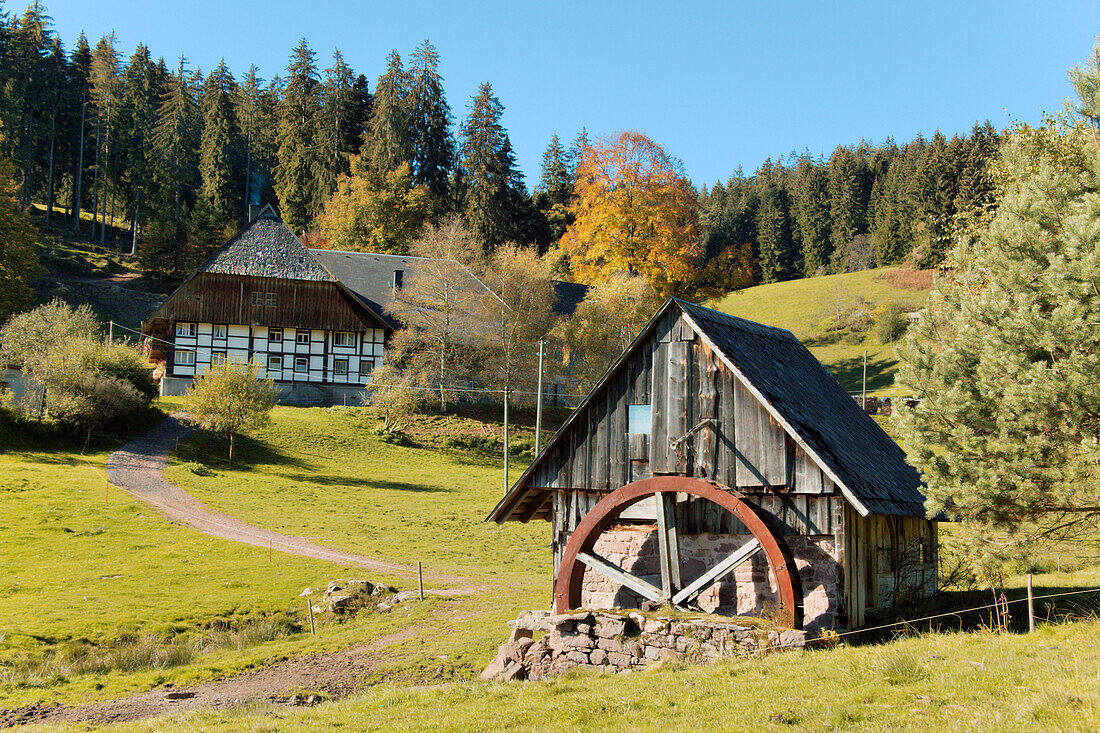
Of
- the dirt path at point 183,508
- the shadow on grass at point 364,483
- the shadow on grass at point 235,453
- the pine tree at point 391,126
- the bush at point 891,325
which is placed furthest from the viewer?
the pine tree at point 391,126

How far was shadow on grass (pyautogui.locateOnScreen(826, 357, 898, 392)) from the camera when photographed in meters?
59.1

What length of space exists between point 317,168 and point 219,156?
1218 centimetres

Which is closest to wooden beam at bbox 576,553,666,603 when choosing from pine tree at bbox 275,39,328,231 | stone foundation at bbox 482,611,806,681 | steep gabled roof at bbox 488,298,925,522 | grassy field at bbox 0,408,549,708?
stone foundation at bbox 482,611,806,681

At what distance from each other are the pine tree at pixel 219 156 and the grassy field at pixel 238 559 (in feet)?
151

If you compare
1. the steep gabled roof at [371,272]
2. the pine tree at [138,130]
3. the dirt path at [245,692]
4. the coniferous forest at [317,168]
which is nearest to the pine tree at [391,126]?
the coniferous forest at [317,168]

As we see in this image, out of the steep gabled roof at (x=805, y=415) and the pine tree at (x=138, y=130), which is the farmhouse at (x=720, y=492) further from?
the pine tree at (x=138, y=130)

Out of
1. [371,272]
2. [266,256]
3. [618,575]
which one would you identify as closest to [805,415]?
[618,575]

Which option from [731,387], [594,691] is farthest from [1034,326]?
[594,691]

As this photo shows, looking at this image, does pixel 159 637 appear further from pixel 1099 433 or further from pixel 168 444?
pixel 168 444

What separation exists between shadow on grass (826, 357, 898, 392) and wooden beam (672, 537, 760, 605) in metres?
46.9

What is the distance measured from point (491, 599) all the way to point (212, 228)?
63.8 meters

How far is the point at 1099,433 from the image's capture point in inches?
432

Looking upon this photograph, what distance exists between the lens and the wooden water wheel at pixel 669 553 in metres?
12.9

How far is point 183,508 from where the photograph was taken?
1194 inches
